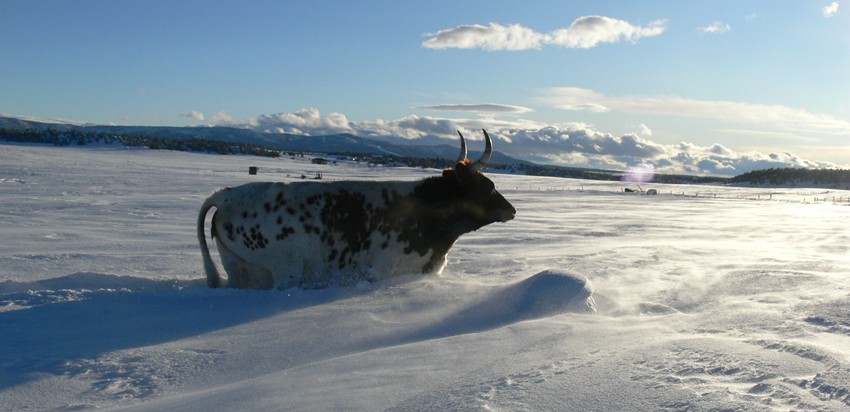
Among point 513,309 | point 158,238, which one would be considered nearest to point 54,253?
point 158,238

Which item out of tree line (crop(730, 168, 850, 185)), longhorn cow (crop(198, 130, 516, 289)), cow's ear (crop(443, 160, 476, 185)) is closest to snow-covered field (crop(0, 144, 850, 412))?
longhorn cow (crop(198, 130, 516, 289))

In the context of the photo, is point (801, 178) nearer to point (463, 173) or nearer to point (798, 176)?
point (798, 176)

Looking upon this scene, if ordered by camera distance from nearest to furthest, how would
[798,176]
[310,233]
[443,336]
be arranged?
[443,336] → [310,233] → [798,176]

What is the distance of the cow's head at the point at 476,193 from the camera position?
6.96 meters

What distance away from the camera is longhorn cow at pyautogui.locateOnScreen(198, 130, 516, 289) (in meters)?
5.63

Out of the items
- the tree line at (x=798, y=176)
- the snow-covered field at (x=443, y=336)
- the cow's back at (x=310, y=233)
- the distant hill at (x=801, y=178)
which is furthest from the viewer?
the tree line at (x=798, y=176)

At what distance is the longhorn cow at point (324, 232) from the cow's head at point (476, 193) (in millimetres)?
360

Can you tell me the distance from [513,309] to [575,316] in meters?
0.49

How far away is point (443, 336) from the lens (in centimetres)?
370

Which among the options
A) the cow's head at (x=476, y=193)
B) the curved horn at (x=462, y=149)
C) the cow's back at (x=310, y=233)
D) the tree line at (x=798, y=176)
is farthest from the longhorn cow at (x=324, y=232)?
the tree line at (x=798, y=176)

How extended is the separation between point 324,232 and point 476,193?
6.87 ft

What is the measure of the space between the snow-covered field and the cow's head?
61cm

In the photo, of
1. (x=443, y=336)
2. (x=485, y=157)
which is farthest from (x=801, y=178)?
(x=443, y=336)

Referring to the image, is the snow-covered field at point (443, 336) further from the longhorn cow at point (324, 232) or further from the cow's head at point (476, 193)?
the cow's head at point (476, 193)
